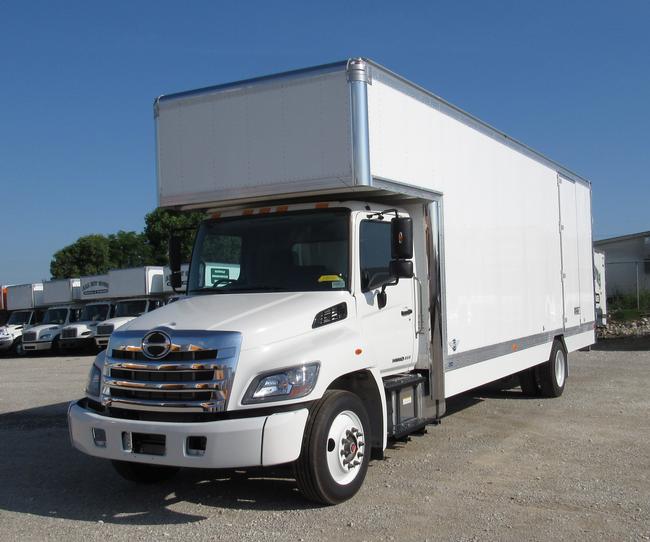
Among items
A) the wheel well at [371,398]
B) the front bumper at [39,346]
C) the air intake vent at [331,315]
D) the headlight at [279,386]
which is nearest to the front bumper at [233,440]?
the headlight at [279,386]

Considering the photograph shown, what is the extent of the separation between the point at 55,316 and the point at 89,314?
2.98m

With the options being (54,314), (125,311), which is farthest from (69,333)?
(54,314)

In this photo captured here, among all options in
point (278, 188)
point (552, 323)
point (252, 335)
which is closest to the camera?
point (252, 335)

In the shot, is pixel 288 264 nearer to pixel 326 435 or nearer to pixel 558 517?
pixel 326 435

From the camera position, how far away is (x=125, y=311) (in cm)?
2666

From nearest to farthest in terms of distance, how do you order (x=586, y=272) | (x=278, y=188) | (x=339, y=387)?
(x=339, y=387) → (x=278, y=188) → (x=586, y=272)

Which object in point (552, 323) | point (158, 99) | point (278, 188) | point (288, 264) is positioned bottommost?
point (552, 323)

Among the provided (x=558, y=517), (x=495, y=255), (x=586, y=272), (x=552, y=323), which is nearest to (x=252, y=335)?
(x=558, y=517)

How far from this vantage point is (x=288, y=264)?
21.9 feet

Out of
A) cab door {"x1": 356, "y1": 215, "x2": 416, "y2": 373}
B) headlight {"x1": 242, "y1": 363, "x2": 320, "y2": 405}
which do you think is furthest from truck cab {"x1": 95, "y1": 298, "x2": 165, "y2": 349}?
headlight {"x1": 242, "y1": 363, "x2": 320, "y2": 405}

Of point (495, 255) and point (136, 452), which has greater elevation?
point (495, 255)

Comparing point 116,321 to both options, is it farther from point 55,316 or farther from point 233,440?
point 233,440

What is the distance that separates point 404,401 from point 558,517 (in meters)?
1.90

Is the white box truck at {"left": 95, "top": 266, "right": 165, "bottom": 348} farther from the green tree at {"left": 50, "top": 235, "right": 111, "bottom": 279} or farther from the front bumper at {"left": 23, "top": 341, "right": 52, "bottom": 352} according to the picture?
the green tree at {"left": 50, "top": 235, "right": 111, "bottom": 279}
